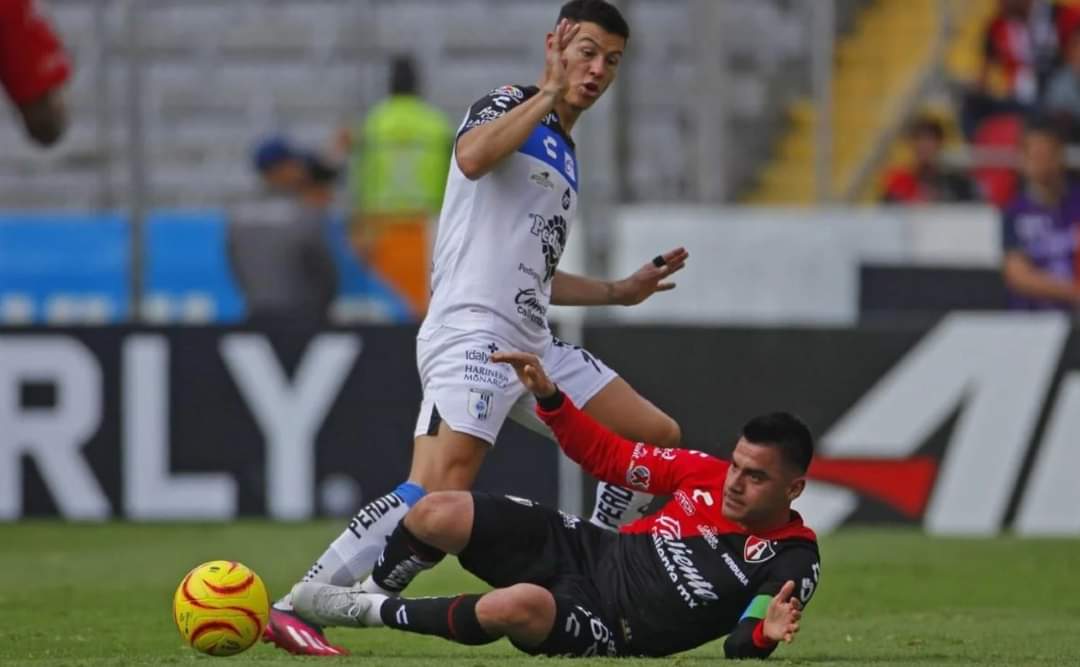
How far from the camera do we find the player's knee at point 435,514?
7.11m

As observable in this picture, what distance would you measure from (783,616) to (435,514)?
1289 millimetres

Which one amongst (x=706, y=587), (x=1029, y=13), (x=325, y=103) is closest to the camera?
(x=706, y=587)

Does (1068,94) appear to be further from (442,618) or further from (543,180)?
(442,618)

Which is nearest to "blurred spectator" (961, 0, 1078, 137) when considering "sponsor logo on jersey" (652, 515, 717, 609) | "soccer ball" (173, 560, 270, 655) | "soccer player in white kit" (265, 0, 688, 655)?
"soccer player in white kit" (265, 0, 688, 655)

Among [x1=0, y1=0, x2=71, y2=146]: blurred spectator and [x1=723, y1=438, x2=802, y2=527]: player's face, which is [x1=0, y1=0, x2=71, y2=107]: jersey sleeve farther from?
[x1=723, y1=438, x2=802, y2=527]: player's face

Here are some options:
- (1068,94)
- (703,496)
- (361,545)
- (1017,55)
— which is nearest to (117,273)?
(1017,55)

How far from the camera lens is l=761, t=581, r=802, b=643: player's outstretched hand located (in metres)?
6.41

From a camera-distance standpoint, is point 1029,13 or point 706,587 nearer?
point 706,587

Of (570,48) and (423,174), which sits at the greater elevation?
(570,48)

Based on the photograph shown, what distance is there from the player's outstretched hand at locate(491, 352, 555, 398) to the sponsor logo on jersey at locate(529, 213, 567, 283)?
0.82 meters

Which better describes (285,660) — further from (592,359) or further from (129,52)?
(129,52)

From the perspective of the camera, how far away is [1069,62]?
15797mm

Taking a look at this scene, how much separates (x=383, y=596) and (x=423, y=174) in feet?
26.4

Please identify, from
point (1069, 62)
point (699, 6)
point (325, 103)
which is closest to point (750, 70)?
point (699, 6)
